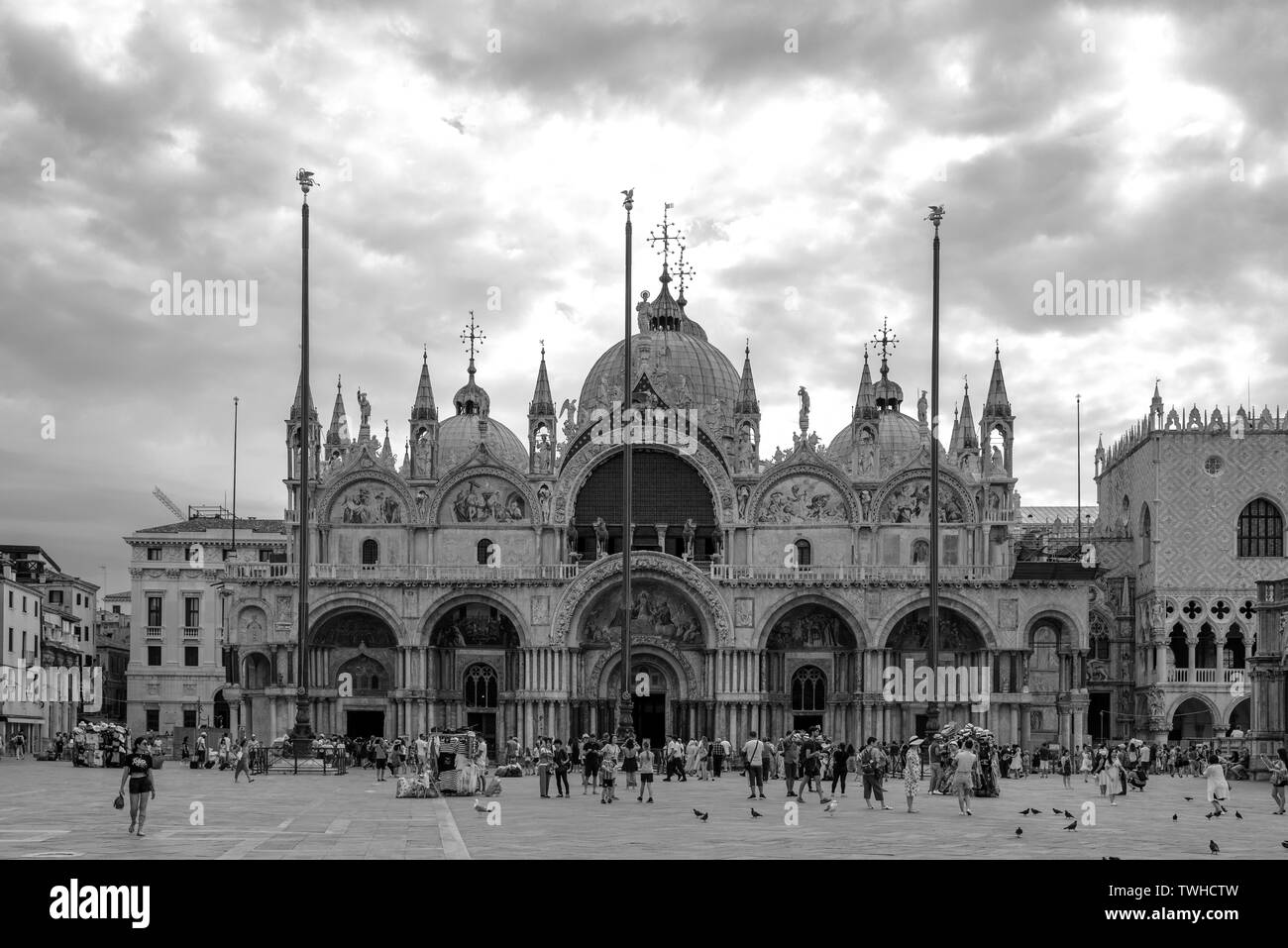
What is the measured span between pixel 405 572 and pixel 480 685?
6073mm

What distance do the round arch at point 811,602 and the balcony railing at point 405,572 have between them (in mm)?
8563

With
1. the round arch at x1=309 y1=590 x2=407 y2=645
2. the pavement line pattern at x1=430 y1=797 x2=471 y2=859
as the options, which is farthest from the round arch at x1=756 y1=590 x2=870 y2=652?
the pavement line pattern at x1=430 y1=797 x2=471 y2=859

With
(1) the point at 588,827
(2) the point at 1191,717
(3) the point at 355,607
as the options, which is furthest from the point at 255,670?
(1) the point at 588,827

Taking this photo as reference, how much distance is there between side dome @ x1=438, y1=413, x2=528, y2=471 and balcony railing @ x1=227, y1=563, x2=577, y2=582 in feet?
42.0

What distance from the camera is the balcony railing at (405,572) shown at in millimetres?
74750

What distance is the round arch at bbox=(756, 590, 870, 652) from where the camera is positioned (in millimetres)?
73750

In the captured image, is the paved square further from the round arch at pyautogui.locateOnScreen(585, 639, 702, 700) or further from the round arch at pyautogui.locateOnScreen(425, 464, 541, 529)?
the round arch at pyautogui.locateOnScreen(425, 464, 541, 529)

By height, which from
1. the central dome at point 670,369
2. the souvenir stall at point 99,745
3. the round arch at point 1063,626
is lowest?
the souvenir stall at point 99,745

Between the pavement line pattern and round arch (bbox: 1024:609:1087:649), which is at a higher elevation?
round arch (bbox: 1024:609:1087:649)

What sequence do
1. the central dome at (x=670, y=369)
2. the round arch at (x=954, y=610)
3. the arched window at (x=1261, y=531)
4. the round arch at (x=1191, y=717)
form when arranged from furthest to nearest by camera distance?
the central dome at (x=670, y=369), the arched window at (x=1261, y=531), the round arch at (x=1191, y=717), the round arch at (x=954, y=610)

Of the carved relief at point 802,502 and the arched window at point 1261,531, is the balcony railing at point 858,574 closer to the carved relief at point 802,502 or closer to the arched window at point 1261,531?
the carved relief at point 802,502

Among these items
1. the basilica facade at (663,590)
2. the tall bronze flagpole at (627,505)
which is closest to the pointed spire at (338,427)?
the basilica facade at (663,590)

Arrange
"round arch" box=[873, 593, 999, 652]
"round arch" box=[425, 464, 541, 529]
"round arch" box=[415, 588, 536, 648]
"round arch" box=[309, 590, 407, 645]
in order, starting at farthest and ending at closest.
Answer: "round arch" box=[425, 464, 541, 529]
"round arch" box=[309, 590, 407, 645]
"round arch" box=[415, 588, 536, 648]
"round arch" box=[873, 593, 999, 652]
